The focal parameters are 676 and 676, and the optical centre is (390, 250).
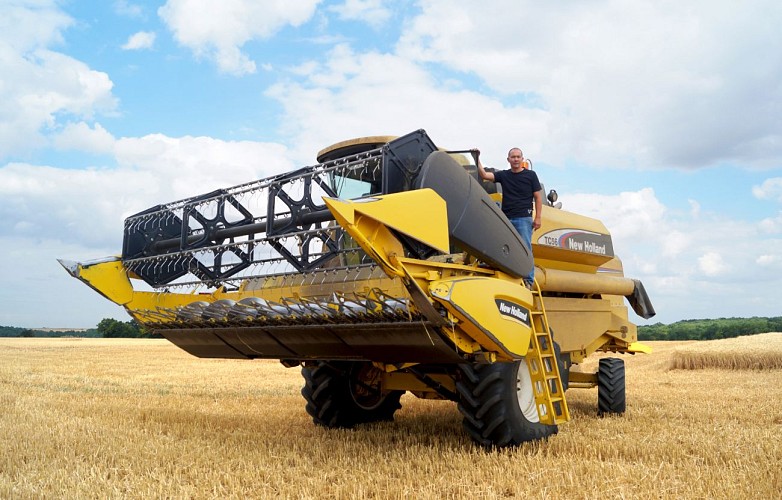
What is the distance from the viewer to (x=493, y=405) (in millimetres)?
5000

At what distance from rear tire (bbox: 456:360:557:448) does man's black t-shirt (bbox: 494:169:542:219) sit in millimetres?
1322

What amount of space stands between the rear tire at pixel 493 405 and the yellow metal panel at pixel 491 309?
0.26 m

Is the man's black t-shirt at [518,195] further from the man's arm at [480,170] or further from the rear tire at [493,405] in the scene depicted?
the rear tire at [493,405]

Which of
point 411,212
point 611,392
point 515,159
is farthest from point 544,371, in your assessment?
point 611,392

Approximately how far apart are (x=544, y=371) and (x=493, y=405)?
713mm

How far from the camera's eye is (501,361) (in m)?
5.02

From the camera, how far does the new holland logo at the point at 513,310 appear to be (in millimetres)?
4812

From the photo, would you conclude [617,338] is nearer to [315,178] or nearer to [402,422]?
[402,422]

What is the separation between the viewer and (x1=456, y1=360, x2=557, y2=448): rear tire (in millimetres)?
4992

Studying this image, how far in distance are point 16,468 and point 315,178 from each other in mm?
2985

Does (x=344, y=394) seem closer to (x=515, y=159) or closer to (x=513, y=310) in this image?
(x=513, y=310)

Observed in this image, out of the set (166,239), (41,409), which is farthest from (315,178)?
(41,409)

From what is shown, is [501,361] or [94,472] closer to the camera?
[94,472]

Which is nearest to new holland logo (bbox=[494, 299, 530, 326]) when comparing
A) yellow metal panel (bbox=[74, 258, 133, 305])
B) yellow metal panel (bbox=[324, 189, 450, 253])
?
yellow metal panel (bbox=[324, 189, 450, 253])
